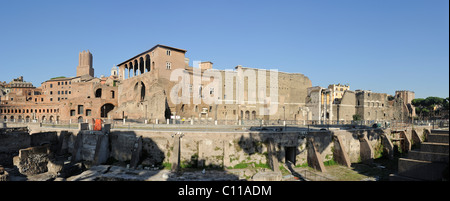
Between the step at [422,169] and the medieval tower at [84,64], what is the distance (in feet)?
331

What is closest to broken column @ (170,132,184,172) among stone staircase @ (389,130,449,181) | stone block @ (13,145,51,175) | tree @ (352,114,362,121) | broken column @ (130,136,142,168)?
broken column @ (130,136,142,168)

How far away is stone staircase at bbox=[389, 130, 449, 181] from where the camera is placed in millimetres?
7863

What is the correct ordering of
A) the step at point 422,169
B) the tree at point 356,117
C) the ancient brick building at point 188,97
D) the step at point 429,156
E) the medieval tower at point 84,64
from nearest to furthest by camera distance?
the step at point 422,169, the step at point 429,156, the ancient brick building at point 188,97, the tree at point 356,117, the medieval tower at point 84,64

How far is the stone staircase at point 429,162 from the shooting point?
786 centimetres

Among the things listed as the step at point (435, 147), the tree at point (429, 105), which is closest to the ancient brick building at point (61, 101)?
the step at point (435, 147)

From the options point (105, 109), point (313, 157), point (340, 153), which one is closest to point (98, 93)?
point (105, 109)

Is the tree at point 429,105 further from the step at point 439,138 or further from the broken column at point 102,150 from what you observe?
the broken column at point 102,150

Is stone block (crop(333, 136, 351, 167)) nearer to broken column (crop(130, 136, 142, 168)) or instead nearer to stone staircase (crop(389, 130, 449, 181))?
stone staircase (crop(389, 130, 449, 181))

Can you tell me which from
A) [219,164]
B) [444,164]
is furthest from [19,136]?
[444,164]

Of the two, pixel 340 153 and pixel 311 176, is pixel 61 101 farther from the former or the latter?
pixel 340 153

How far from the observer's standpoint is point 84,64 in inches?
3538

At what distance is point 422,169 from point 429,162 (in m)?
0.35

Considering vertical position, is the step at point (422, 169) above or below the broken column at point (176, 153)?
above
